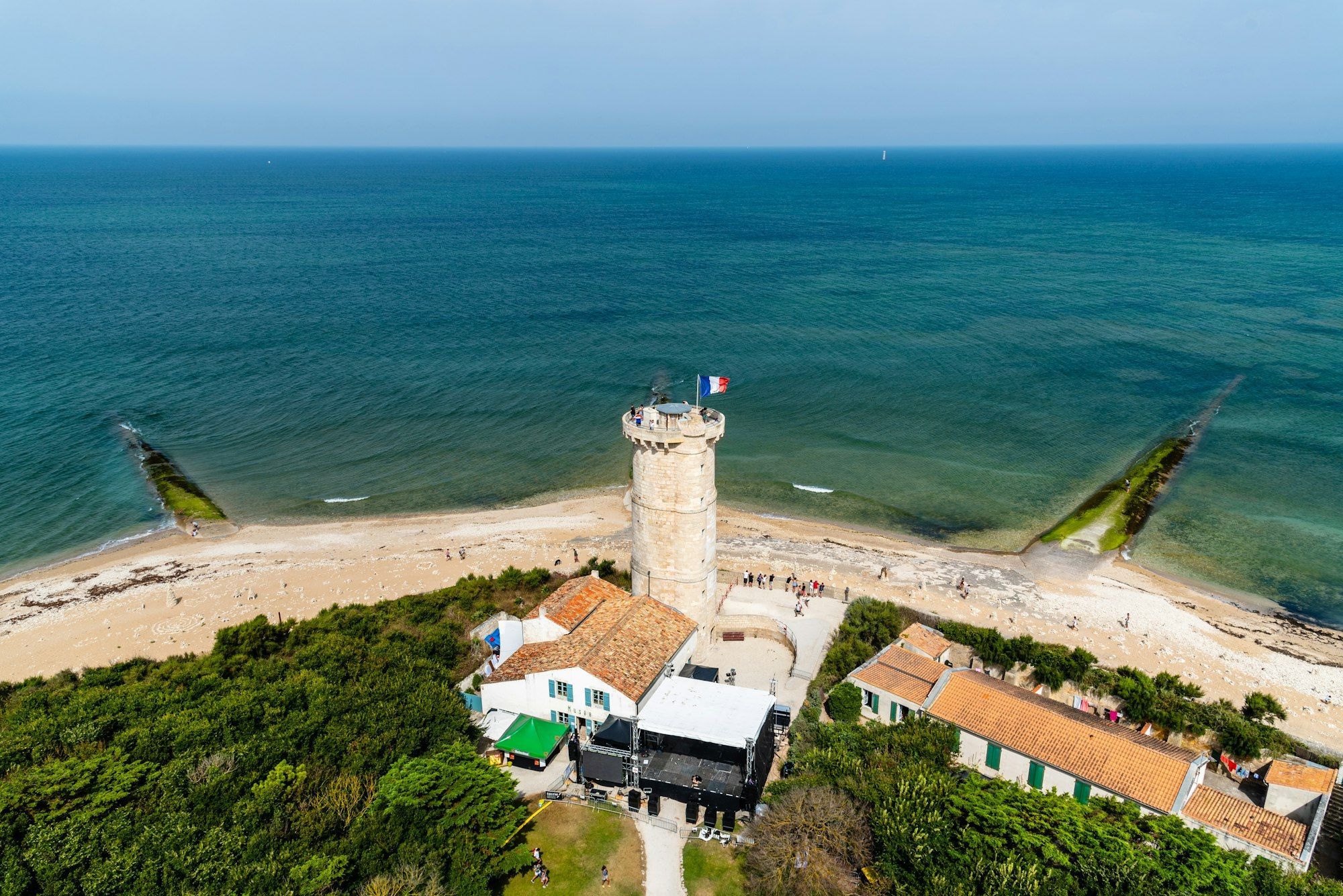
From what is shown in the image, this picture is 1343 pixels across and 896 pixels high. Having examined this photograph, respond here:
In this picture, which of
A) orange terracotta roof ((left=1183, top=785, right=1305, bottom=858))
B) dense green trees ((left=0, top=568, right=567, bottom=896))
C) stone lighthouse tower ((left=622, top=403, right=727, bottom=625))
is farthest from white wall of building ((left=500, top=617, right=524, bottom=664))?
orange terracotta roof ((left=1183, top=785, right=1305, bottom=858))

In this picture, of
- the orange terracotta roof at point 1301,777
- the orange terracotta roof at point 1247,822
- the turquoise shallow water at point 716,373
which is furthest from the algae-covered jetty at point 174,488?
the orange terracotta roof at point 1301,777

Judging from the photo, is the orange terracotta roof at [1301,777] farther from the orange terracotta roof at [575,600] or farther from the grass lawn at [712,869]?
the orange terracotta roof at [575,600]

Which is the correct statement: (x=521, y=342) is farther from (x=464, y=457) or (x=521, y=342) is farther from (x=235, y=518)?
(x=235, y=518)

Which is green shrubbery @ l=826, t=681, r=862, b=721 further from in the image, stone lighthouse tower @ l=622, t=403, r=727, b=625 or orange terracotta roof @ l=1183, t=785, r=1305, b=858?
orange terracotta roof @ l=1183, t=785, r=1305, b=858

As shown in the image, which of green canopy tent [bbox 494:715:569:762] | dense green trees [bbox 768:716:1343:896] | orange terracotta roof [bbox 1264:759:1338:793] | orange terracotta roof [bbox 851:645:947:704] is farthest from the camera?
orange terracotta roof [bbox 851:645:947:704]

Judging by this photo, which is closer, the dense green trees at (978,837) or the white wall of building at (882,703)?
the dense green trees at (978,837)

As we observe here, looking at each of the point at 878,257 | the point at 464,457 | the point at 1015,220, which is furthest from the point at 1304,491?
the point at 1015,220
